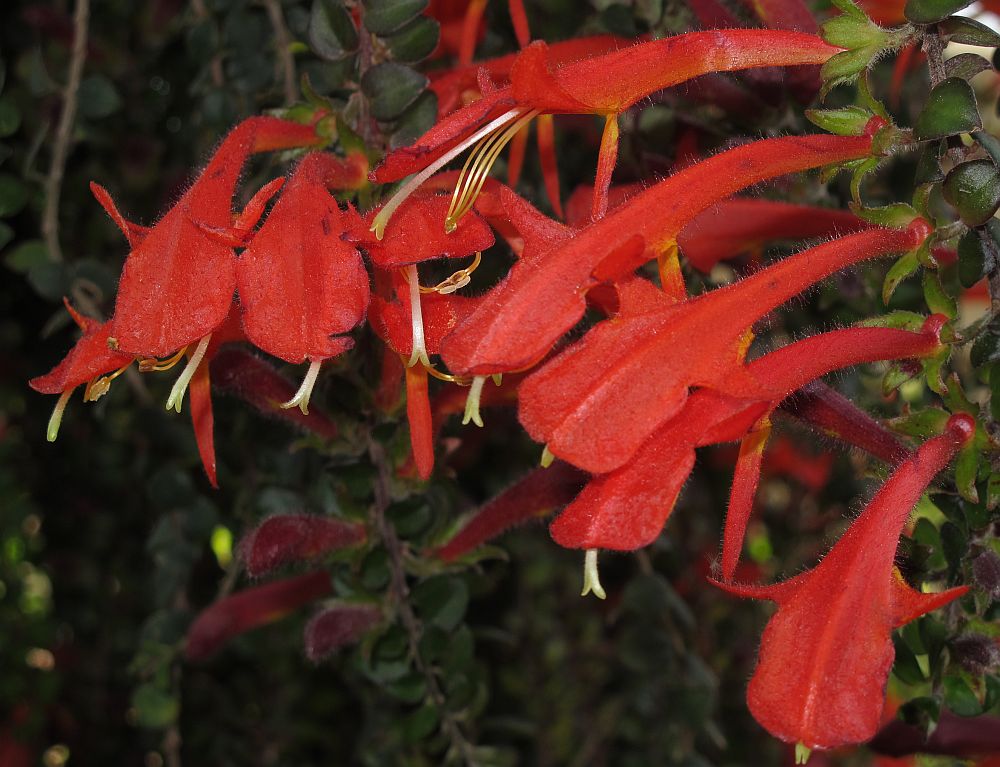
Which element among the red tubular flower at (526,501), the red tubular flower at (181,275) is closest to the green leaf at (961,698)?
the red tubular flower at (526,501)

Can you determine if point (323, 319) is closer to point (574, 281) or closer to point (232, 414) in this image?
point (574, 281)

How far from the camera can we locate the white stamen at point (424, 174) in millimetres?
569

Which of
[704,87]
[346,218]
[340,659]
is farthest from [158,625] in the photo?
[704,87]

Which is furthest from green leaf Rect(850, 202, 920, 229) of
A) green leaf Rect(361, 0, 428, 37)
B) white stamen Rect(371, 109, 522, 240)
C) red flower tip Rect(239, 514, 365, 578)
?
Answer: red flower tip Rect(239, 514, 365, 578)

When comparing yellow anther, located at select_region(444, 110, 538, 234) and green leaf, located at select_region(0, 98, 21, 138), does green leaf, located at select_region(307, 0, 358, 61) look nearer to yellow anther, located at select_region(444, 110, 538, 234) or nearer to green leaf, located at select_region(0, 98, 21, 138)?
yellow anther, located at select_region(444, 110, 538, 234)

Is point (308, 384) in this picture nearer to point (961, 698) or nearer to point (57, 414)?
point (57, 414)

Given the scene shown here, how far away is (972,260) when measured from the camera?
0.64 m

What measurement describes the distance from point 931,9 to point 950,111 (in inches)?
2.4

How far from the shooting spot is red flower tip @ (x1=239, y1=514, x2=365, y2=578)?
0.77 meters

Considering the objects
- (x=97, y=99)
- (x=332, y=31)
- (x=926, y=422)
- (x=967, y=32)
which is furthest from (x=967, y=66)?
(x=97, y=99)

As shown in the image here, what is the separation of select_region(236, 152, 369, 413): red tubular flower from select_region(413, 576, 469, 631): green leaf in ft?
0.96

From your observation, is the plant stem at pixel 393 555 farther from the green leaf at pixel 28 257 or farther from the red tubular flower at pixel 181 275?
the green leaf at pixel 28 257

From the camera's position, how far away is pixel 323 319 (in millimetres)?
553

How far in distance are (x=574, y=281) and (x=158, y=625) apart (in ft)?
2.23
